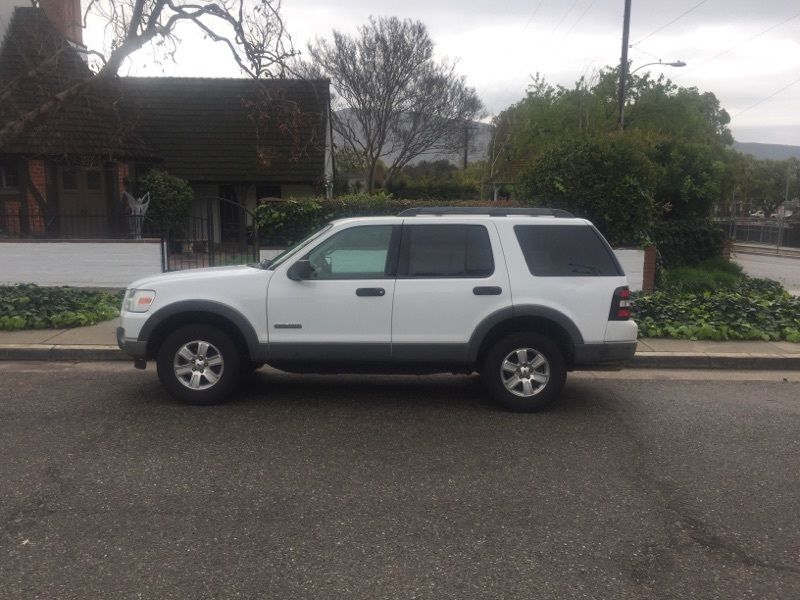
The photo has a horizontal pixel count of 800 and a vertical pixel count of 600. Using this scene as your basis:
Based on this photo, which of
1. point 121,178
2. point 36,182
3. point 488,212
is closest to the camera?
point 488,212

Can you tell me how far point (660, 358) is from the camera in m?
8.88

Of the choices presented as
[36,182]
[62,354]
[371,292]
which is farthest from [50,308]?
[36,182]

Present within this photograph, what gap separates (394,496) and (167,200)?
53.4ft

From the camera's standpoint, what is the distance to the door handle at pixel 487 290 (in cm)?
660

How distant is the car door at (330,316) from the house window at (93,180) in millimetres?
15894

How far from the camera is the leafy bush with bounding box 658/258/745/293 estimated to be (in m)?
14.4

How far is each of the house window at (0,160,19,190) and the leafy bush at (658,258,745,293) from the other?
54.0 ft

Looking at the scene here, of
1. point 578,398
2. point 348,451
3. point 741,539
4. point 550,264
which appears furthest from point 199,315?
point 741,539

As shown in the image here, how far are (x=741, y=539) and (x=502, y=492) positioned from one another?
1.42 m

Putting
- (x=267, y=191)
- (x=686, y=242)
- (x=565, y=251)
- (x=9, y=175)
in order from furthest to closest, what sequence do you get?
1. (x=267, y=191)
2. (x=9, y=175)
3. (x=686, y=242)
4. (x=565, y=251)

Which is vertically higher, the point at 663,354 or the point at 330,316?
the point at 330,316

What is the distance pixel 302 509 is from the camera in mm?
4508

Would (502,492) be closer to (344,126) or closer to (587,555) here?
(587,555)

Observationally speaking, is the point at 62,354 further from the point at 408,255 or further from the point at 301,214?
the point at 301,214
